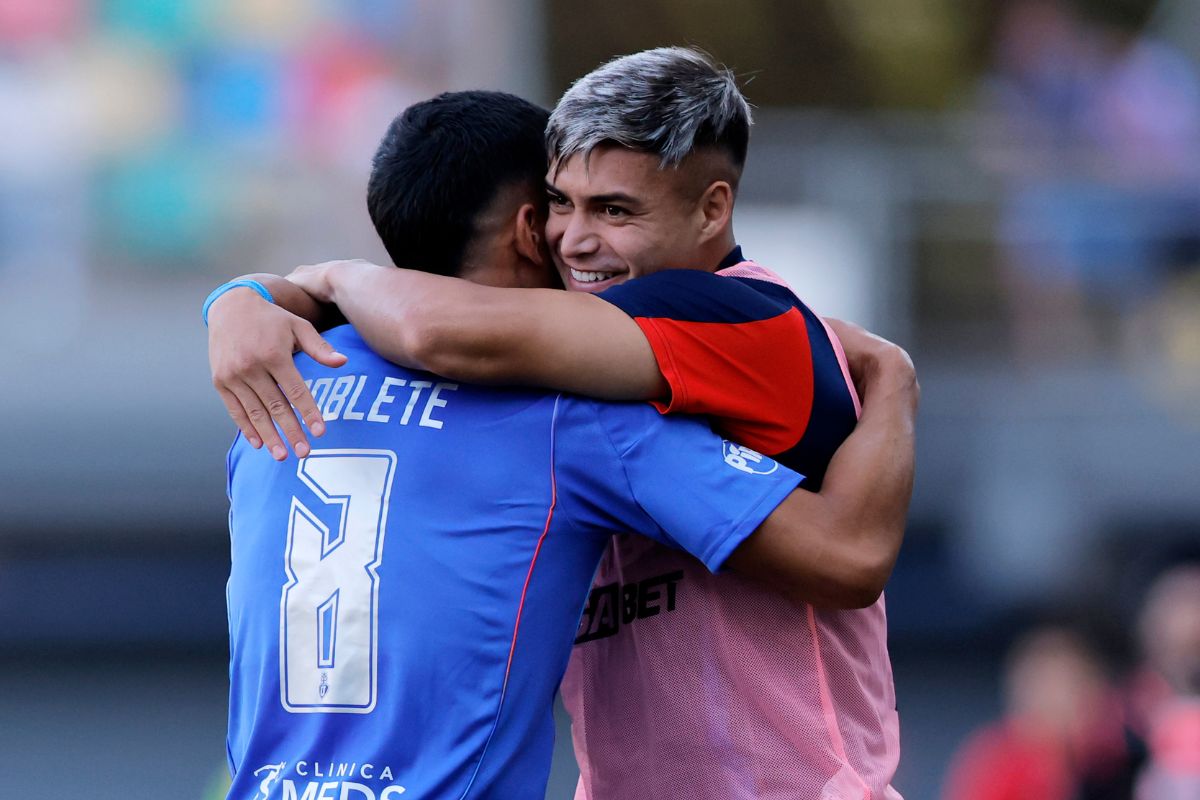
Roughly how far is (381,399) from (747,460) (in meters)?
0.65

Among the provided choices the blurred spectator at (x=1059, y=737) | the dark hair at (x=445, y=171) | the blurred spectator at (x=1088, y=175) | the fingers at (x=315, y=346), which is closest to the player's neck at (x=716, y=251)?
the dark hair at (x=445, y=171)

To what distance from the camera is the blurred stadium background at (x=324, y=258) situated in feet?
29.9

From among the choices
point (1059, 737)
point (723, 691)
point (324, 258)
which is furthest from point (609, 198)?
point (324, 258)

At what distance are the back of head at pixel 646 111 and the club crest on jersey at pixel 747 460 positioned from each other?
0.58 meters

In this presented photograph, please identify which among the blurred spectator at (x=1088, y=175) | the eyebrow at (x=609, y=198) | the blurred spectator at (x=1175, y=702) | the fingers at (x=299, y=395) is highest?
the eyebrow at (x=609, y=198)

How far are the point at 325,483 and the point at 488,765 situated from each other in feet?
1.83

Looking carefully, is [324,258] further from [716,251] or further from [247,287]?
[716,251]

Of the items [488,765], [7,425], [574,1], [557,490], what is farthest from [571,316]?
[574,1]

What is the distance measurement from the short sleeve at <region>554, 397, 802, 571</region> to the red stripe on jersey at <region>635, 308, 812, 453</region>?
0.21ft

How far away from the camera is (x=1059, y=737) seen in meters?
6.63

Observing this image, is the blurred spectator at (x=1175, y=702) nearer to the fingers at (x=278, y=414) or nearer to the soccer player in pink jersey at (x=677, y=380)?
the soccer player in pink jersey at (x=677, y=380)

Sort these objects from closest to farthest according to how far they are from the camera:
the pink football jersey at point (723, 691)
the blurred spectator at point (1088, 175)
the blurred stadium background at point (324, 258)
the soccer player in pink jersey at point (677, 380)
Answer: the soccer player in pink jersey at point (677, 380) → the pink football jersey at point (723, 691) → the blurred stadium background at point (324, 258) → the blurred spectator at point (1088, 175)

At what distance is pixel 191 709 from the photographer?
31.1ft

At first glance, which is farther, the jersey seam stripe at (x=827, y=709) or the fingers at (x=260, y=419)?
the jersey seam stripe at (x=827, y=709)
